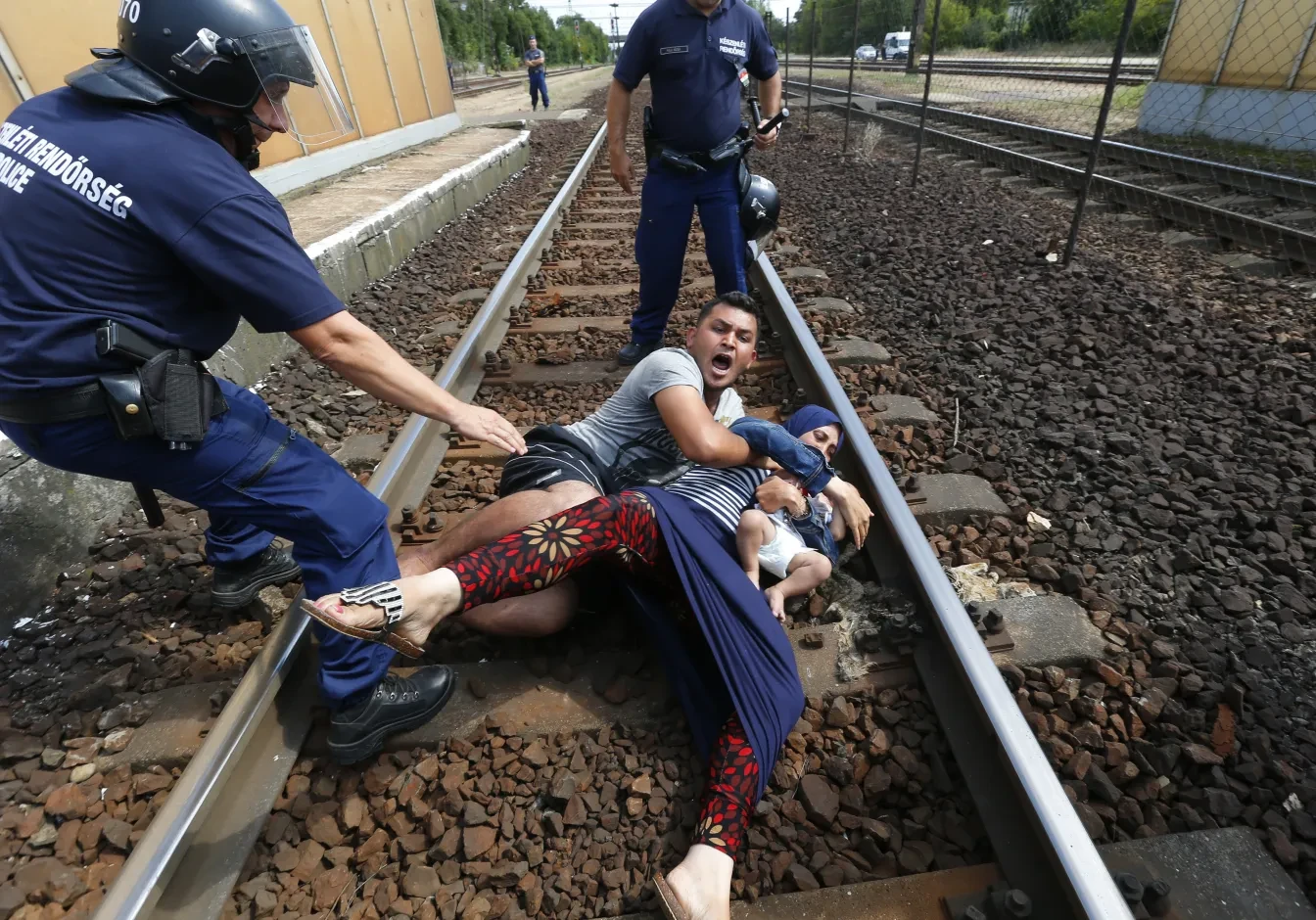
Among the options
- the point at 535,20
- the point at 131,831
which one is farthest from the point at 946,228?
the point at 535,20

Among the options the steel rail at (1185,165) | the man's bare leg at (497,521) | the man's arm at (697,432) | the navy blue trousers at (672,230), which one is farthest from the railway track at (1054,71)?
the man's bare leg at (497,521)

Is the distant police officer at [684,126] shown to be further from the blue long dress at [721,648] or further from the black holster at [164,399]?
the black holster at [164,399]

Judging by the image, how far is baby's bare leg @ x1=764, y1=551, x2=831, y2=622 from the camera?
2.39m

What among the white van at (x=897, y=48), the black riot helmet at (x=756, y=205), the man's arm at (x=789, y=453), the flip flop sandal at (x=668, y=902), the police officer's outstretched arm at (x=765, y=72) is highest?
the police officer's outstretched arm at (x=765, y=72)

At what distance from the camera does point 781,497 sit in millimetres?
2447

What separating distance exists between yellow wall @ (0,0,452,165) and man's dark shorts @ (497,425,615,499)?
170 centimetres

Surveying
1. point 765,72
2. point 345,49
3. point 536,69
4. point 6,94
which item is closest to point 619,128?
point 765,72

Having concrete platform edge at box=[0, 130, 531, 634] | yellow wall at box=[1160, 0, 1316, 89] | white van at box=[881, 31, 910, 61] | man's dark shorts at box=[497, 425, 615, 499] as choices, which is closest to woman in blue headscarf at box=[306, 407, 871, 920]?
man's dark shorts at box=[497, 425, 615, 499]

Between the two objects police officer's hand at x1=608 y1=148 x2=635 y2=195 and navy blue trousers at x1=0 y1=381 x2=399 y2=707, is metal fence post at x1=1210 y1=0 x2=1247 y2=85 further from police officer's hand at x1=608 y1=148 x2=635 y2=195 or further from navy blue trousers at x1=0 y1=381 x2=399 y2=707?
navy blue trousers at x1=0 y1=381 x2=399 y2=707

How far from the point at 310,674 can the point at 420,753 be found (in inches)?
18.6

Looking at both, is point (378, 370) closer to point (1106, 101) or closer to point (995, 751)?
point (995, 751)

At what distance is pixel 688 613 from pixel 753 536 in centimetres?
35

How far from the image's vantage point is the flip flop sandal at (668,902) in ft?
5.16

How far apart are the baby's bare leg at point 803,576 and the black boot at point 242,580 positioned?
64.9 inches
